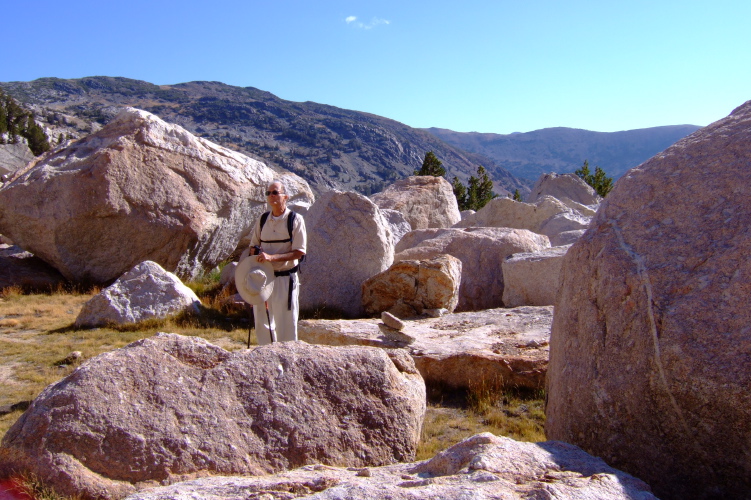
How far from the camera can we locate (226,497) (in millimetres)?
2109

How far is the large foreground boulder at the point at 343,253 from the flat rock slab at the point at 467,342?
5.78 ft

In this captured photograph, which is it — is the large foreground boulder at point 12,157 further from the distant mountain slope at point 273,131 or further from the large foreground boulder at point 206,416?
the distant mountain slope at point 273,131

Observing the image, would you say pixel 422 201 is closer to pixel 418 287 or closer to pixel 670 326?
pixel 418 287

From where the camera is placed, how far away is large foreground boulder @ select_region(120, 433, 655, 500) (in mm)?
1927

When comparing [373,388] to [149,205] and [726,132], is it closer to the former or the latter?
[726,132]

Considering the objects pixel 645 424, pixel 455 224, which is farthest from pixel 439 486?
pixel 455 224

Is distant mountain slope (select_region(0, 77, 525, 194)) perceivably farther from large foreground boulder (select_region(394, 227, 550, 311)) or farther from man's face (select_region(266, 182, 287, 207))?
man's face (select_region(266, 182, 287, 207))

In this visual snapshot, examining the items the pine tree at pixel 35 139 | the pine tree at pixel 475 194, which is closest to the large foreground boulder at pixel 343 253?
the pine tree at pixel 475 194

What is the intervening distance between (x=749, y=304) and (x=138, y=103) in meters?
117

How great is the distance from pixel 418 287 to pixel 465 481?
17.1 ft

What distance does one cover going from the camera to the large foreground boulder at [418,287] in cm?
710

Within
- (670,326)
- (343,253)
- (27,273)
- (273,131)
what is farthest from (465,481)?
(273,131)

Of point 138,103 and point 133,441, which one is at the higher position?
point 138,103

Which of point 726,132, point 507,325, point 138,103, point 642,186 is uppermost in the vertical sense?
point 138,103
